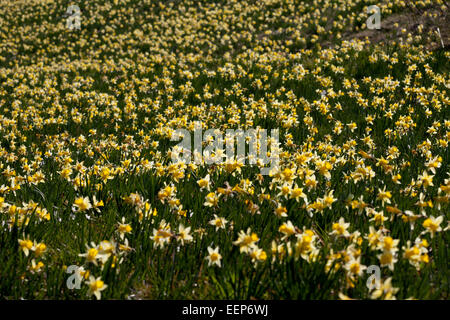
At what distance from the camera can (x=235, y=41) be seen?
43.1 feet

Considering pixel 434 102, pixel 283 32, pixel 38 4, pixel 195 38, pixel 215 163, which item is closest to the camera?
pixel 215 163

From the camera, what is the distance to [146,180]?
3.12 meters

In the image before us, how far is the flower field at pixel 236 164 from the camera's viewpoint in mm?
1854

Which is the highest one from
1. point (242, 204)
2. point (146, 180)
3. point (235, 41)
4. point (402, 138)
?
point (235, 41)

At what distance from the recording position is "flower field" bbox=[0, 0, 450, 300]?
185 cm

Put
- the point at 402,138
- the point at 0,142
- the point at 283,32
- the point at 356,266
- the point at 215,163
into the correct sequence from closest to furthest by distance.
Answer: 1. the point at 356,266
2. the point at 215,163
3. the point at 402,138
4. the point at 0,142
5. the point at 283,32

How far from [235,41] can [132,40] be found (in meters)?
4.67

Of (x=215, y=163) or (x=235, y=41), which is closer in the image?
(x=215, y=163)

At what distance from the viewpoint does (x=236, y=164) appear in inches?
113

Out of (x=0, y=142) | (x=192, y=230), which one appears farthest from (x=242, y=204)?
(x=0, y=142)

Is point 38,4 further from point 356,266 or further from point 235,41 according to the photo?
point 356,266

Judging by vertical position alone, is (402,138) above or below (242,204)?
above

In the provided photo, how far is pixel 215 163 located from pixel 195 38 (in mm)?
11937
